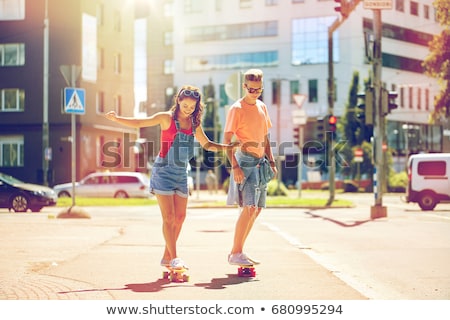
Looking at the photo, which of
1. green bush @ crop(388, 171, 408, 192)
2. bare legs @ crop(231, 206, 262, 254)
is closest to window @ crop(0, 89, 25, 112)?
green bush @ crop(388, 171, 408, 192)

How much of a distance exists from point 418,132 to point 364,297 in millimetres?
38250

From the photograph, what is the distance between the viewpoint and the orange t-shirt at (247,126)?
643 cm

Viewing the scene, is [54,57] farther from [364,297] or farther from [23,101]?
[364,297]

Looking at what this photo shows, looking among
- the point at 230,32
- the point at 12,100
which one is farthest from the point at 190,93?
the point at 230,32

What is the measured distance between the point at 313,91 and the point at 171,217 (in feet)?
163

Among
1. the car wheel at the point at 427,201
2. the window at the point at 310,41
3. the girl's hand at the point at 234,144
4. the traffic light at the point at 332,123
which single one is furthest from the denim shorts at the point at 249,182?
the window at the point at 310,41

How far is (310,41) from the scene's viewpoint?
163ft

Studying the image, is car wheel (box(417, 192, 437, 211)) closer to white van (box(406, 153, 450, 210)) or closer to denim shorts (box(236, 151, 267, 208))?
white van (box(406, 153, 450, 210))

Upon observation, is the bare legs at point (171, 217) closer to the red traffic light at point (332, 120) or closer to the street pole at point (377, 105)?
the street pole at point (377, 105)

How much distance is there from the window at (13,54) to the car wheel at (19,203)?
8.85 m

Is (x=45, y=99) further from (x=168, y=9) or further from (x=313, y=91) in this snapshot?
(x=168, y=9)

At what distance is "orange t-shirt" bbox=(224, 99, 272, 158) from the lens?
6.43 meters

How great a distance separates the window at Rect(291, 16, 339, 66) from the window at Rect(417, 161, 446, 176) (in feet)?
64.8

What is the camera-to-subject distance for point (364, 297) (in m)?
5.02
